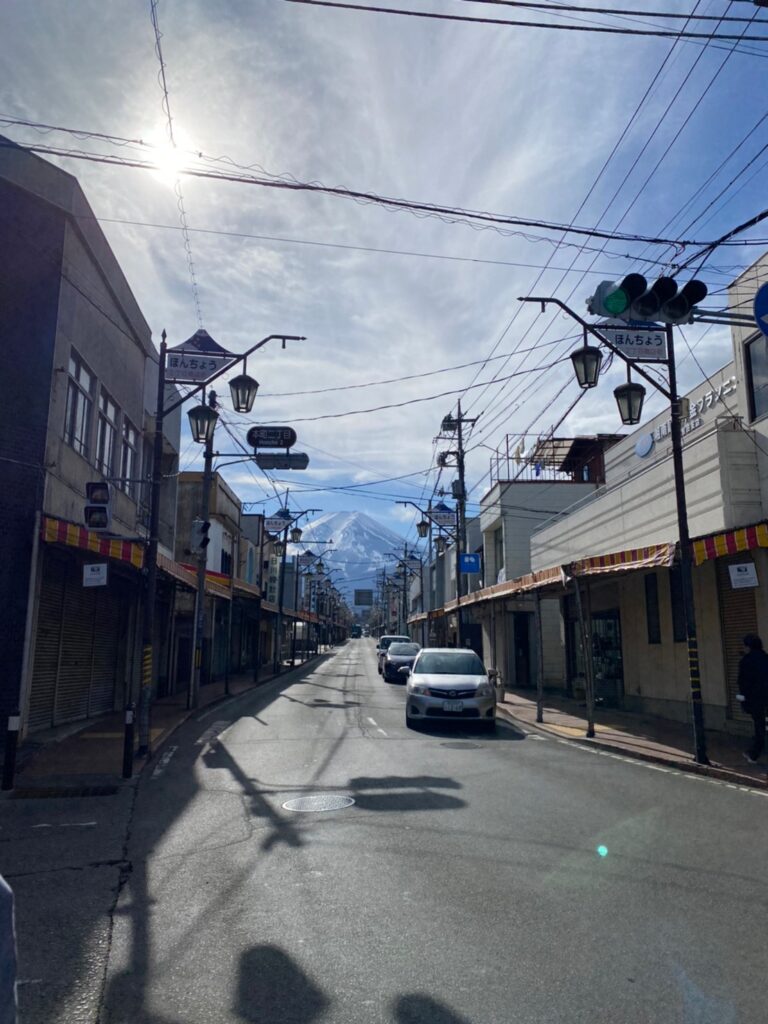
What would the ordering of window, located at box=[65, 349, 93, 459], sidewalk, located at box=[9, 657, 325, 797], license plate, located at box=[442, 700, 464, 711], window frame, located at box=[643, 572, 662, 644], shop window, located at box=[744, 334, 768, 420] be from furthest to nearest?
window frame, located at box=[643, 572, 662, 644] < license plate, located at box=[442, 700, 464, 711] < window, located at box=[65, 349, 93, 459] < shop window, located at box=[744, 334, 768, 420] < sidewalk, located at box=[9, 657, 325, 797]

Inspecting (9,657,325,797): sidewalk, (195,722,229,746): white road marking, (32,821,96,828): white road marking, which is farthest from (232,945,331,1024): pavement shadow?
(195,722,229,746): white road marking

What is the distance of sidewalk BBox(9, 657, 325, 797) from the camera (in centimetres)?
998

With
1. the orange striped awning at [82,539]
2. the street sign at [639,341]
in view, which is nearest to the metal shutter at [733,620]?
the street sign at [639,341]

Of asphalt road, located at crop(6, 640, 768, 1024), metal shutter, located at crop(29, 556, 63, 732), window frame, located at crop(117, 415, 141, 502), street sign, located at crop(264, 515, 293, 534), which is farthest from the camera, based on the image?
street sign, located at crop(264, 515, 293, 534)

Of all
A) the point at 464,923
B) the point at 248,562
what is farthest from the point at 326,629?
the point at 464,923

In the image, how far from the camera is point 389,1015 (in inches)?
145

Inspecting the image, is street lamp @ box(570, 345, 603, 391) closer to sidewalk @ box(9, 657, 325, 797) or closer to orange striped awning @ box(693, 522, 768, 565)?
orange striped awning @ box(693, 522, 768, 565)

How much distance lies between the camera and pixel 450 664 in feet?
56.3

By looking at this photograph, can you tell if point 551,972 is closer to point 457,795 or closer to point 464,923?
point 464,923

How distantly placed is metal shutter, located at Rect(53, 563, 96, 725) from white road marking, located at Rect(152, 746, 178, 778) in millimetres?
3096

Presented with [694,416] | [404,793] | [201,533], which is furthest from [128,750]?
[694,416]

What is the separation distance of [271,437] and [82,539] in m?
4.86

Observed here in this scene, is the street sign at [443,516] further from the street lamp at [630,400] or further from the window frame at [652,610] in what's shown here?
the street lamp at [630,400]

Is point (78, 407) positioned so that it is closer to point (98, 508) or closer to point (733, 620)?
point (98, 508)
